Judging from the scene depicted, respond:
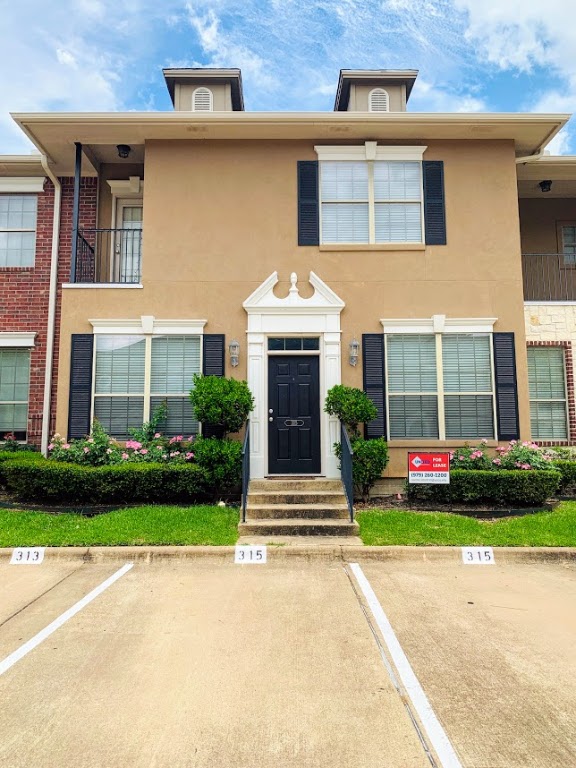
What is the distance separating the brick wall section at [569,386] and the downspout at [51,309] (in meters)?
8.80

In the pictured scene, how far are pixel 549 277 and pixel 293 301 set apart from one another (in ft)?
18.9

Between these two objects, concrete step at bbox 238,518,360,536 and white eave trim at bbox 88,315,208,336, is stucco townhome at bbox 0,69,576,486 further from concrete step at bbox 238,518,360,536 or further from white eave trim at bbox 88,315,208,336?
concrete step at bbox 238,518,360,536

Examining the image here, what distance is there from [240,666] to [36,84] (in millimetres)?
14191

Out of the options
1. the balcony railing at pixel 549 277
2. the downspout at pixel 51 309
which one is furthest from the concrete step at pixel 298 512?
the balcony railing at pixel 549 277

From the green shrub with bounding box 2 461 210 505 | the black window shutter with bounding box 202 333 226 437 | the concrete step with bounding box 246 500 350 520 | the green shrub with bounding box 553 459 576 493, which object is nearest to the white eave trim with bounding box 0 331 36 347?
the green shrub with bounding box 2 461 210 505

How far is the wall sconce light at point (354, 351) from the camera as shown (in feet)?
29.3

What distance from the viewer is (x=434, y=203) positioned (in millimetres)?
9352

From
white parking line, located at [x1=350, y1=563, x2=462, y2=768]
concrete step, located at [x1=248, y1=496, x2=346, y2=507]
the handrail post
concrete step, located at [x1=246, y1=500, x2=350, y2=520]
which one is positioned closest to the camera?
A: white parking line, located at [x1=350, y1=563, x2=462, y2=768]

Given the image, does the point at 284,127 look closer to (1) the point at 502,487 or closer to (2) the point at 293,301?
(2) the point at 293,301

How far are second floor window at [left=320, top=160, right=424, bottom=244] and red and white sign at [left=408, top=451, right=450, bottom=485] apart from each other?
3851 millimetres

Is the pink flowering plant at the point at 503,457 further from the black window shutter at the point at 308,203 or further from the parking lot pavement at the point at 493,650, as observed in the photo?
the black window shutter at the point at 308,203

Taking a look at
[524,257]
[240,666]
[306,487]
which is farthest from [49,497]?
[524,257]

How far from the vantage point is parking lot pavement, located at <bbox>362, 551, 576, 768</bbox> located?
2629 millimetres

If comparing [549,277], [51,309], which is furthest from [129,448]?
[549,277]
